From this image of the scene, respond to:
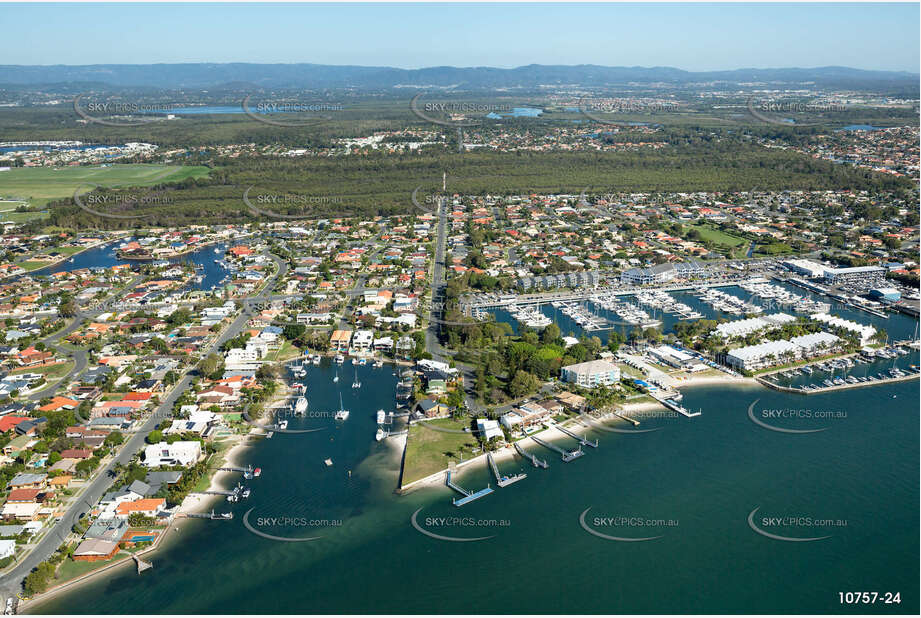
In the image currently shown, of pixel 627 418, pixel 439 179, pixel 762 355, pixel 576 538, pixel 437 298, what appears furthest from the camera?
pixel 439 179

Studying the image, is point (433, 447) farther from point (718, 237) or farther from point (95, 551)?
point (718, 237)

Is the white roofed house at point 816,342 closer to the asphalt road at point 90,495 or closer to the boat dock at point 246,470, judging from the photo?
the boat dock at point 246,470

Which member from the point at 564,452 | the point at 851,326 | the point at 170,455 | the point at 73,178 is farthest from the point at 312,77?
the point at 564,452

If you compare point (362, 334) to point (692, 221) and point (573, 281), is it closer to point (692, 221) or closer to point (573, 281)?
point (573, 281)

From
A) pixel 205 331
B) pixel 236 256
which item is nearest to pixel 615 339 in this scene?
pixel 205 331

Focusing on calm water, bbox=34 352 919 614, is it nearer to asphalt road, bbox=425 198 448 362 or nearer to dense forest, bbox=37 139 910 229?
asphalt road, bbox=425 198 448 362

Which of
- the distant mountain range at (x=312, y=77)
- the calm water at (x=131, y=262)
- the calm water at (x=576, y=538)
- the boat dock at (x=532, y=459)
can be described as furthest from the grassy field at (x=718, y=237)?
the distant mountain range at (x=312, y=77)
